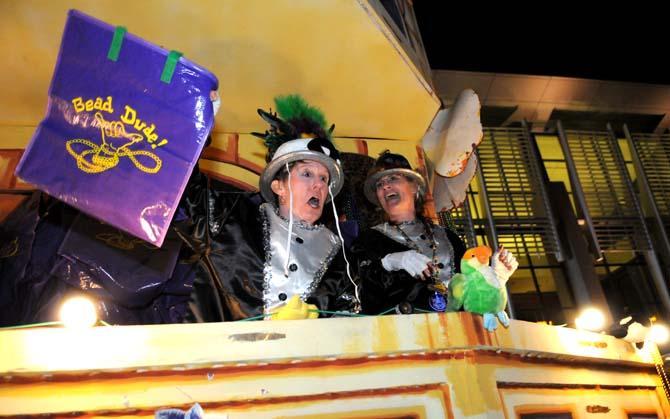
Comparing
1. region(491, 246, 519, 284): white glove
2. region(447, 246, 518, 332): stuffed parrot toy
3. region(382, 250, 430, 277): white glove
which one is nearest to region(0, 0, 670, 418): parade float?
region(447, 246, 518, 332): stuffed parrot toy

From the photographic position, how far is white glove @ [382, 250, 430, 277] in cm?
228

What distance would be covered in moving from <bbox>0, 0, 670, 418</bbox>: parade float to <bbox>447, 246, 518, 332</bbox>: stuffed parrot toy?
64mm

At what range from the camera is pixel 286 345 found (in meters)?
1.35

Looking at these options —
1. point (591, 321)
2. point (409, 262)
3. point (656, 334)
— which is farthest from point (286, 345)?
point (656, 334)

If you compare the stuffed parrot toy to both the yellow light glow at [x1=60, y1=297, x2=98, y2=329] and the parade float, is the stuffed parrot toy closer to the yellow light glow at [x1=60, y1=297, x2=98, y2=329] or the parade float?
the parade float

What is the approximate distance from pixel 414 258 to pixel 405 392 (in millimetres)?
966

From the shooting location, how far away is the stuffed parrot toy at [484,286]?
157cm

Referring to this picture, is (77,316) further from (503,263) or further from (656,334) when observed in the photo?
(656,334)

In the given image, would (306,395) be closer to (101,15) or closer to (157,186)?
(157,186)

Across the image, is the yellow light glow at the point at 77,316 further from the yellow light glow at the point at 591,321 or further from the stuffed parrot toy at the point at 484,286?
the yellow light glow at the point at 591,321

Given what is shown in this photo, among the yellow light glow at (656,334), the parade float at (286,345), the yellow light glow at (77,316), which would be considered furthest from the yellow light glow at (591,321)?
the yellow light glow at (77,316)

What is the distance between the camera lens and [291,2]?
2.52 metres

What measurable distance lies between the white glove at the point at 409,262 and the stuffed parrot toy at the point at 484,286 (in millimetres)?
482

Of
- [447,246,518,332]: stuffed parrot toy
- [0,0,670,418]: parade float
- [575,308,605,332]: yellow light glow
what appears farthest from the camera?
[575,308,605,332]: yellow light glow
